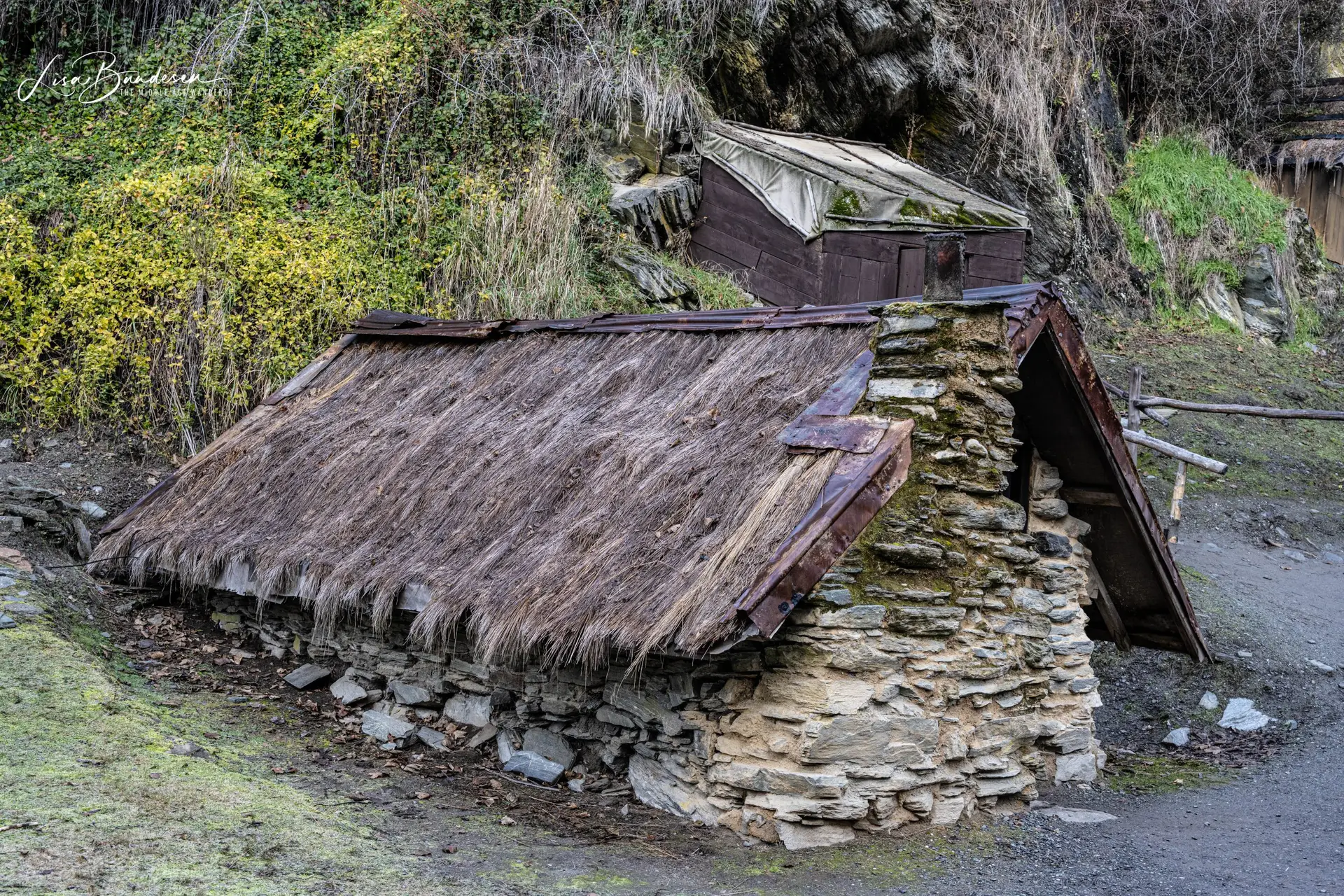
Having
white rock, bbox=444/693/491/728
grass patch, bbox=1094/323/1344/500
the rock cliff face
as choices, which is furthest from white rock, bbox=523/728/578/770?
the rock cliff face

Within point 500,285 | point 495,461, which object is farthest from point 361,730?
point 500,285

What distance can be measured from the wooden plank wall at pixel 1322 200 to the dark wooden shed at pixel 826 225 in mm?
11312

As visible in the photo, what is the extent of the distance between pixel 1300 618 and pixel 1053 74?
35.6 ft

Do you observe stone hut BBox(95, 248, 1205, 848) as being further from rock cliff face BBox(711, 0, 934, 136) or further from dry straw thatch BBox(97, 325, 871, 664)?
rock cliff face BBox(711, 0, 934, 136)

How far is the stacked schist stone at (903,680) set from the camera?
18.1 ft

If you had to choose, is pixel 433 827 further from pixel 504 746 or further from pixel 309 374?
pixel 309 374

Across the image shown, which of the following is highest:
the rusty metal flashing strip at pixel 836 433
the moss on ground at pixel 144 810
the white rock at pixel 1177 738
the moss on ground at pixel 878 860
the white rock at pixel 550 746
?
the rusty metal flashing strip at pixel 836 433

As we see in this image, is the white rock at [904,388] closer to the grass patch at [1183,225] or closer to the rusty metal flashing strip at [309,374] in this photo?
the rusty metal flashing strip at [309,374]

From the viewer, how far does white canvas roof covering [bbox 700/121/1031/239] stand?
43.8ft

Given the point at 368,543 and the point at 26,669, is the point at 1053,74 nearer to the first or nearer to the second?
the point at 368,543

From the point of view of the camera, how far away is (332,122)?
13039 millimetres

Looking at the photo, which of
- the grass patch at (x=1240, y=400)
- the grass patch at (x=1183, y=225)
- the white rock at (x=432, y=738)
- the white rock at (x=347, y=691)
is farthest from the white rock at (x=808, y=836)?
the grass patch at (x=1183, y=225)

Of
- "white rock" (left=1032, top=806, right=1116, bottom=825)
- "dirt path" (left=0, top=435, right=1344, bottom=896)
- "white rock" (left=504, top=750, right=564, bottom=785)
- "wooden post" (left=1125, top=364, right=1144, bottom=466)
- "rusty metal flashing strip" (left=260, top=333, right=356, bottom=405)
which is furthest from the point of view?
"wooden post" (left=1125, top=364, right=1144, bottom=466)

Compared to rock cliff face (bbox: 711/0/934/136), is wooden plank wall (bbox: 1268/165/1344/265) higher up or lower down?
lower down
